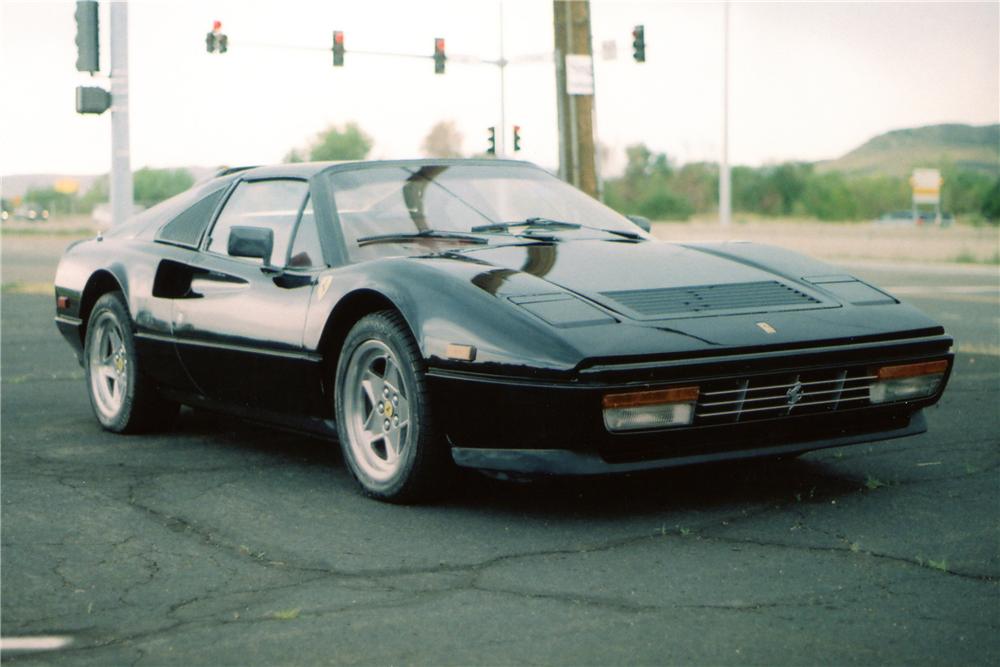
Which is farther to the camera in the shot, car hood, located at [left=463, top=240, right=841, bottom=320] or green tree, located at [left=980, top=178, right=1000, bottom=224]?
green tree, located at [left=980, top=178, right=1000, bottom=224]

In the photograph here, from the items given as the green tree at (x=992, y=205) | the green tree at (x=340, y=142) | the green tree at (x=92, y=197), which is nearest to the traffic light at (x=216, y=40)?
the green tree at (x=992, y=205)

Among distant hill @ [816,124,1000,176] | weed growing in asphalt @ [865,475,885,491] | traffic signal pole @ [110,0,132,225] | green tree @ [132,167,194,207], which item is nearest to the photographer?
weed growing in asphalt @ [865,475,885,491]

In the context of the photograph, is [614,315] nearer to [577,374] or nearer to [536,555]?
[577,374]

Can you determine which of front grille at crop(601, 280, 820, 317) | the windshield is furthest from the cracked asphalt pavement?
the windshield

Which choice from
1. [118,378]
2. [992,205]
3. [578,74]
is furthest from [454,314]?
[992,205]

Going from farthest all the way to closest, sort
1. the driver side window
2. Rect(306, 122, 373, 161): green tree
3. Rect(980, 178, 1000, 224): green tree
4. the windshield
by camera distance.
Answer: Rect(306, 122, 373, 161): green tree
Rect(980, 178, 1000, 224): green tree
the driver side window
the windshield

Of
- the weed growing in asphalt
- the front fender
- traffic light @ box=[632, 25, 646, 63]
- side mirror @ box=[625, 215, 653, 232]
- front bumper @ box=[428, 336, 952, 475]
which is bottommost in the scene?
the weed growing in asphalt

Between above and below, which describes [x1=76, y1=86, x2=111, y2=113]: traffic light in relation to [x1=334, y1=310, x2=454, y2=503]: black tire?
above

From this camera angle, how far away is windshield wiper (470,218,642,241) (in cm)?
522

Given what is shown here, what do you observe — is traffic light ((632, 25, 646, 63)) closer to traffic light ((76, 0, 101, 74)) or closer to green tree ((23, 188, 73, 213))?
traffic light ((76, 0, 101, 74))

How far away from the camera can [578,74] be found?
1383 centimetres

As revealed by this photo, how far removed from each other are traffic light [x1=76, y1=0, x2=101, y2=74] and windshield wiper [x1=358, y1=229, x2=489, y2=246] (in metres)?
8.54

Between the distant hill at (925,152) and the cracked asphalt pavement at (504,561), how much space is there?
146983 mm

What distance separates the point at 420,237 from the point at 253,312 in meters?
0.74
